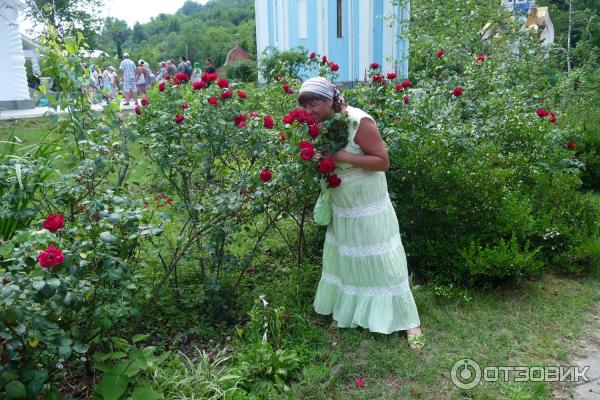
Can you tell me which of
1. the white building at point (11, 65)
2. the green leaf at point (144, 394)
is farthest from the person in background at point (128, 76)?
the green leaf at point (144, 394)

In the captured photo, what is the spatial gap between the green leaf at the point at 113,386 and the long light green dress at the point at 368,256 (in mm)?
1401

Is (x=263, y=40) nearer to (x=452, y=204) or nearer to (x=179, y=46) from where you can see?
(x=452, y=204)

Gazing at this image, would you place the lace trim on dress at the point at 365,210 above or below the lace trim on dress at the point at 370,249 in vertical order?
above

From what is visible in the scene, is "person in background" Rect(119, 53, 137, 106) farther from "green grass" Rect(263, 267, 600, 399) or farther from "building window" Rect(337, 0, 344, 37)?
"green grass" Rect(263, 267, 600, 399)

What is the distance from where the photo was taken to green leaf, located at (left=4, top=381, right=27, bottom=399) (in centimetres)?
202

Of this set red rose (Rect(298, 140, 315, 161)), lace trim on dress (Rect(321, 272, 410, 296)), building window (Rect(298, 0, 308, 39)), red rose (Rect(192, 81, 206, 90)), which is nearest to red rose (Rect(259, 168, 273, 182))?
red rose (Rect(298, 140, 315, 161))

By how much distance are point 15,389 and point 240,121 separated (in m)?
1.79

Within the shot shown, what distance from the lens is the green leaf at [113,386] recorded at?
235 cm

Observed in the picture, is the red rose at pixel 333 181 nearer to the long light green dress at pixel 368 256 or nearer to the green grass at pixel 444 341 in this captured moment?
the long light green dress at pixel 368 256

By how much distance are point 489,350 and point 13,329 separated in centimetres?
251

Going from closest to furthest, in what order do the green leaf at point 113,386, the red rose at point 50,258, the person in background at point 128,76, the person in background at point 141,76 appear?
the red rose at point 50,258 < the green leaf at point 113,386 < the person in background at point 128,76 < the person in background at point 141,76

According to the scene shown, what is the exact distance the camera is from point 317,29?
794 inches

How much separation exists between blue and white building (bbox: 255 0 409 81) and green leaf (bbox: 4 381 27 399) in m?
19.0

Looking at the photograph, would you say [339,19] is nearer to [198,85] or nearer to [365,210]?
[198,85]
